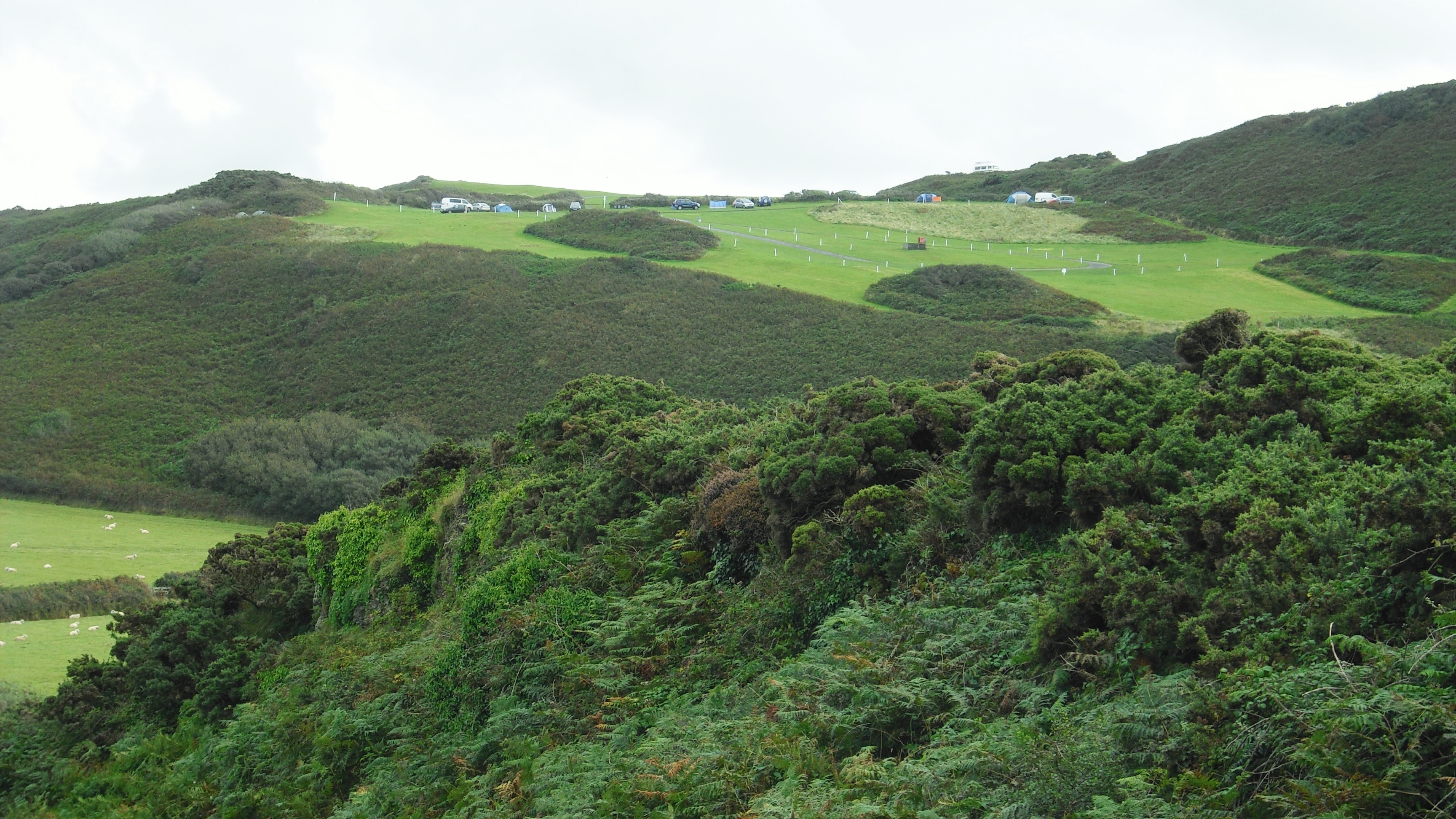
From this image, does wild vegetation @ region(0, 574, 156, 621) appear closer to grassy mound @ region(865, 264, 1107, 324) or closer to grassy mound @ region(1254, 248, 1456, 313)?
grassy mound @ region(865, 264, 1107, 324)

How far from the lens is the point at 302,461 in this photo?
35750 millimetres

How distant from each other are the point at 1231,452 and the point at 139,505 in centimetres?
3566

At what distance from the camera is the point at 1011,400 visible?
8.61 metres

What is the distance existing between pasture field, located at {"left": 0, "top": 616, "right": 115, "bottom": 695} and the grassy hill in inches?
1783

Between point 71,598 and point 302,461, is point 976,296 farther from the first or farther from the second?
point 71,598

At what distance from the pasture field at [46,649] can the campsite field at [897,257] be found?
3019 centimetres

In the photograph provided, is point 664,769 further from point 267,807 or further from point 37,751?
point 37,751

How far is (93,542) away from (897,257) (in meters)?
38.2

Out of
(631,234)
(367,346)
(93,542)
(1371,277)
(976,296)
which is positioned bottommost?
(93,542)

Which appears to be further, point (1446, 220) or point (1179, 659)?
point (1446, 220)

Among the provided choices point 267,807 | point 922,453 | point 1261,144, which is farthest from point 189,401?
point 1261,144

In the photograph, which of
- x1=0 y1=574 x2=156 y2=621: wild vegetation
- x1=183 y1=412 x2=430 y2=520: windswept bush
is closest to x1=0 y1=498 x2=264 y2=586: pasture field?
x1=0 y1=574 x2=156 y2=621: wild vegetation

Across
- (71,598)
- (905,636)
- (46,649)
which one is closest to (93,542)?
(71,598)

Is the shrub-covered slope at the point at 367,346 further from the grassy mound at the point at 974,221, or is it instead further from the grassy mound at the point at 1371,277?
the grassy mound at the point at 974,221
